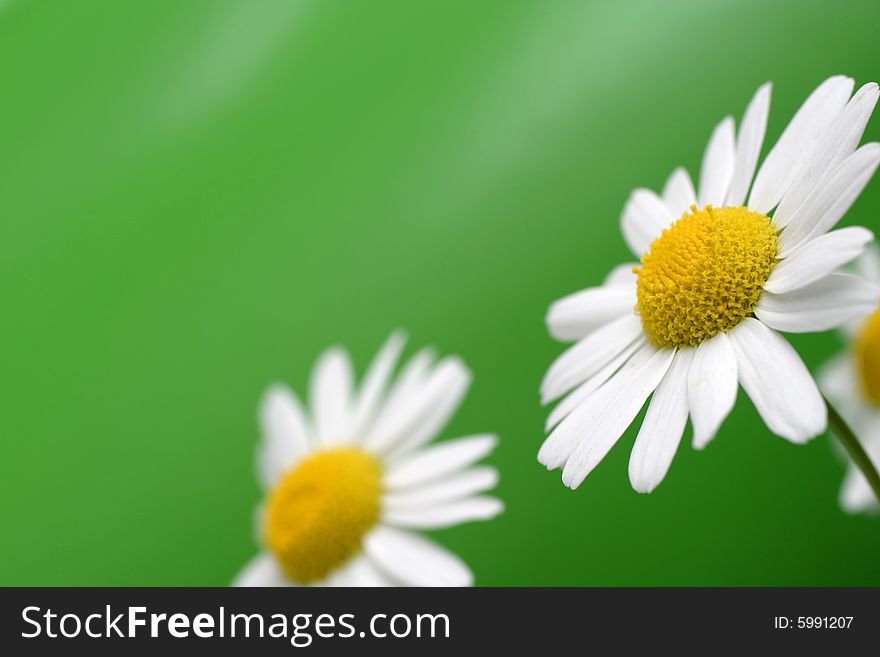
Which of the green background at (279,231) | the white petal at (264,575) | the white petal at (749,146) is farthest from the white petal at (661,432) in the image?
the green background at (279,231)

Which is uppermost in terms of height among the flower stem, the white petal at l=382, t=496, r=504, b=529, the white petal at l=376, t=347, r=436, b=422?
the white petal at l=376, t=347, r=436, b=422

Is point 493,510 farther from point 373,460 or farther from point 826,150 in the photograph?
point 826,150

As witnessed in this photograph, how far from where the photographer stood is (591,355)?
52cm

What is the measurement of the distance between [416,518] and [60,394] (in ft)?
2.50

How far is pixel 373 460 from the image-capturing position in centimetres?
79

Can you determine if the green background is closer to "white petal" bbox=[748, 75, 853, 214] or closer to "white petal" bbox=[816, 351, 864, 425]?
"white petal" bbox=[816, 351, 864, 425]

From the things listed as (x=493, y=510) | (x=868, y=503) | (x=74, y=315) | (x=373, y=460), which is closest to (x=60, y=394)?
(x=74, y=315)

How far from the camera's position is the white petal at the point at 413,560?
68 centimetres

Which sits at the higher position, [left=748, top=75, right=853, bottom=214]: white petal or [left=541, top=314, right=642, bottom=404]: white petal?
[left=748, top=75, right=853, bottom=214]: white petal

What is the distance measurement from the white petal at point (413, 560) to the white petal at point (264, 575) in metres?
0.09

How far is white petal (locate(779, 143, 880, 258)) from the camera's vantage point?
377 millimetres

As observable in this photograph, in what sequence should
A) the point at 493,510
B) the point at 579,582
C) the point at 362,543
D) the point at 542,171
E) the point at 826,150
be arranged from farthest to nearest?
the point at 542,171, the point at 579,582, the point at 362,543, the point at 493,510, the point at 826,150

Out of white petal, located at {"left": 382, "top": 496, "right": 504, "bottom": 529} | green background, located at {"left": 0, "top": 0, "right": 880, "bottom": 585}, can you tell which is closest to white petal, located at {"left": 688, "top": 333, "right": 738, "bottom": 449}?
white petal, located at {"left": 382, "top": 496, "right": 504, "bottom": 529}

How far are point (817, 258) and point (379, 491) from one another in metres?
0.46
